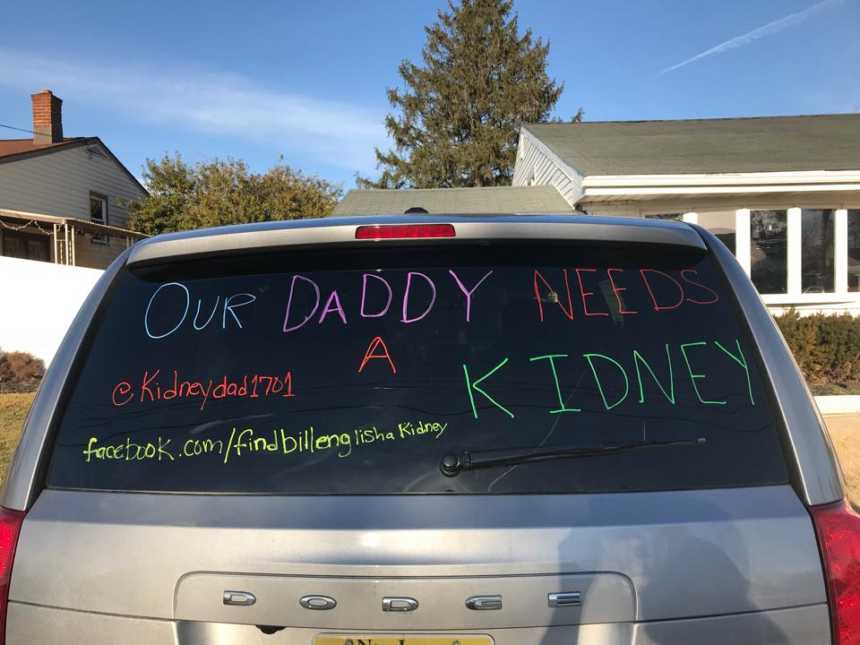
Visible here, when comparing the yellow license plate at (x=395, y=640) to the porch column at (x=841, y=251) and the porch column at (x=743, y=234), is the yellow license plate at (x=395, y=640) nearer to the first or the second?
the porch column at (x=743, y=234)

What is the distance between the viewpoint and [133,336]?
173 cm

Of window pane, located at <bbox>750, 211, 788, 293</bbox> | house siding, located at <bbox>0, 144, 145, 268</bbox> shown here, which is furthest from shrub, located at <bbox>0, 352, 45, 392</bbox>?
window pane, located at <bbox>750, 211, 788, 293</bbox>

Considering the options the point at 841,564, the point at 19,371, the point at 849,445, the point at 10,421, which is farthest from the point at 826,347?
the point at 19,371

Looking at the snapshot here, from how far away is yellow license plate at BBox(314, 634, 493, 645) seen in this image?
1.36 metres

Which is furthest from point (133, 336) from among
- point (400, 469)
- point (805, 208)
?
point (805, 208)

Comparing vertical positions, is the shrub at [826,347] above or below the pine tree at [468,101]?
below

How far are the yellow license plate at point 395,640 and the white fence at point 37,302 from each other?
13429 millimetres

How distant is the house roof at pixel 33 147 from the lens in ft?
64.9

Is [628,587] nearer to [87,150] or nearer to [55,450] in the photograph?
[55,450]

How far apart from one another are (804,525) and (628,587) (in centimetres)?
40

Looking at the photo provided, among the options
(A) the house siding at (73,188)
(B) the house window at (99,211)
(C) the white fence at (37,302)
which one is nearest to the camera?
(C) the white fence at (37,302)

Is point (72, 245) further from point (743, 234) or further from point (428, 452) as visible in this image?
point (428, 452)

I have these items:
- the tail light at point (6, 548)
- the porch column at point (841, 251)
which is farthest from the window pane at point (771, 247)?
the tail light at point (6, 548)

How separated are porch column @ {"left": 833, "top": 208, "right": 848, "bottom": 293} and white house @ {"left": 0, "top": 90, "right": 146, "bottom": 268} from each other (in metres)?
18.9
